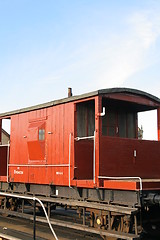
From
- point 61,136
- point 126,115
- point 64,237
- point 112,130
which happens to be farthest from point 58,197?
point 126,115

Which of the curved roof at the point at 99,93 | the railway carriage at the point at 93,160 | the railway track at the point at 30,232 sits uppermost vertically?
the curved roof at the point at 99,93

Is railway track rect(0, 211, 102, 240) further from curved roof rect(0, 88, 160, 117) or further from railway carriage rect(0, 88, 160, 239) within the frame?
curved roof rect(0, 88, 160, 117)

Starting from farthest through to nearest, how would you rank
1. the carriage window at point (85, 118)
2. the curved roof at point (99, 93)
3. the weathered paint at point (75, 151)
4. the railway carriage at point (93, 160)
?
1. the carriage window at point (85, 118)
2. the curved roof at point (99, 93)
3. the weathered paint at point (75, 151)
4. the railway carriage at point (93, 160)

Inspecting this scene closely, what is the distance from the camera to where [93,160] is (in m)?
8.78

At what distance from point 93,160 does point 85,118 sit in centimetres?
127

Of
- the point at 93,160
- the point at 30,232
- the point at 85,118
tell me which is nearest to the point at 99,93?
the point at 85,118

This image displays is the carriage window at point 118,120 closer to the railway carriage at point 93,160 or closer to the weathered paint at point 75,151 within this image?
the railway carriage at point 93,160

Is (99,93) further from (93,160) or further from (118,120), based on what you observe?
(93,160)

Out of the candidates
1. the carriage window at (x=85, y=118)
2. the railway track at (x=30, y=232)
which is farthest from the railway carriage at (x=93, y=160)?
the railway track at (x=30, y=232)

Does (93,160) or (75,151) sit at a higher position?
(75,151)

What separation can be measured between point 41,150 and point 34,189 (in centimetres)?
141

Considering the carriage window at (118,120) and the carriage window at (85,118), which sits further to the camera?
the carriage window at (118,120)

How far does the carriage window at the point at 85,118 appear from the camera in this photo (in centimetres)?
879

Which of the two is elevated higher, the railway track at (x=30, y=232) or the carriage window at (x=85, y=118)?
the carriage window at (x=85, y=118)
